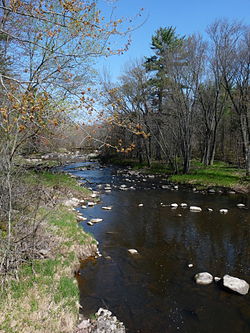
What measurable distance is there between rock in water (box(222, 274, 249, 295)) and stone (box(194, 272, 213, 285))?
33 cm

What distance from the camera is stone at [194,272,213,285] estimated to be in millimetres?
5957

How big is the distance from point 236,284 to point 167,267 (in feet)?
5.65

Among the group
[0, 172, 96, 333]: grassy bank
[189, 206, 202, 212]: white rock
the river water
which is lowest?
the river water

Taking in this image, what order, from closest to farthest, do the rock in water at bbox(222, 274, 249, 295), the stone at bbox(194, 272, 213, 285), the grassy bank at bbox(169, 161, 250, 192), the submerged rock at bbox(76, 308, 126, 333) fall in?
the submerged rock at bbox(76, 308, 126, 333) < the rock in water at bbox(222, 274, 249, 295) < the stone at bbox(194, 272, 213, 285) < the grassy bank at bbox(169, 161, 250, 192)

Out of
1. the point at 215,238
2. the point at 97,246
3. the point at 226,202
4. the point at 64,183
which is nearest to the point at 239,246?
the point at 215,238

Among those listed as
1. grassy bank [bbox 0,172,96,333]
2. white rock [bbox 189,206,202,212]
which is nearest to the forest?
grassy bank [bbox 0,172,96,333]

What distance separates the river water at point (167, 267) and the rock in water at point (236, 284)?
0.14 metres

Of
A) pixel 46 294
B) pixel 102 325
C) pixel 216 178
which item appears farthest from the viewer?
pixel 216 178

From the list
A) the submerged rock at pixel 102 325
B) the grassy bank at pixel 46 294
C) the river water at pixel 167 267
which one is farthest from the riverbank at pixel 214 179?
the submerged rock at pixel 102 325

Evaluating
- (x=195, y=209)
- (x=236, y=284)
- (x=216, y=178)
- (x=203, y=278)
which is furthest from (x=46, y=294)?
(x=216, y=178)

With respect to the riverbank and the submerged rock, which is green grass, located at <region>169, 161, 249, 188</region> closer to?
the riverbank

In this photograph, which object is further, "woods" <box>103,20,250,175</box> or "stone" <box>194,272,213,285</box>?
"woods" <box>103,20,250,175</box>

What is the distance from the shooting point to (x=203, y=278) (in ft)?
19.8

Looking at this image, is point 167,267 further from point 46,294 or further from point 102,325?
point 46,294
